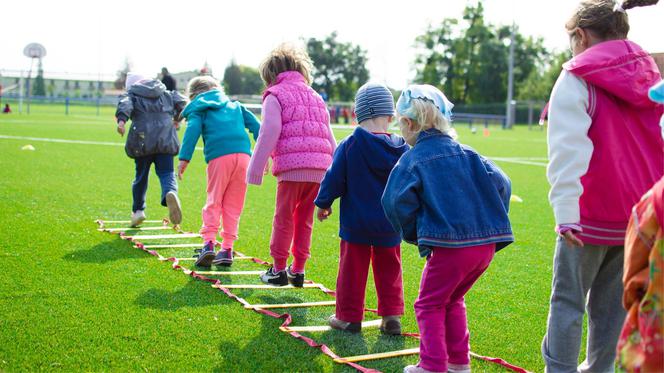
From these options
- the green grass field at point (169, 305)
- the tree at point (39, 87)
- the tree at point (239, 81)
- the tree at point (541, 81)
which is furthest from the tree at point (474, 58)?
the green grass field at point (169, 305)

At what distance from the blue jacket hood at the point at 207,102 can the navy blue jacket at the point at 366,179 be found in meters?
2.16

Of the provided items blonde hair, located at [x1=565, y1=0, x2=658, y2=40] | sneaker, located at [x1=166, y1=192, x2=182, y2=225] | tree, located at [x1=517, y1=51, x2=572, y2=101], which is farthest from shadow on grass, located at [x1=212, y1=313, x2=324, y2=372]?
tree, located at [x1=517, y1=51, x2=572, y2=101]

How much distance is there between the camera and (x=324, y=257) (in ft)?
22.1

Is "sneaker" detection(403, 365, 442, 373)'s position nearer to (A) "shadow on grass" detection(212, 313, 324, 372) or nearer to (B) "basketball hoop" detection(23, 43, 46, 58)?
(A) "shadow on grass" detection(212, 313, 324, 372)

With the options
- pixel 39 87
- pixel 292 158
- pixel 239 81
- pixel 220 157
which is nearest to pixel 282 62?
pixel 292 158

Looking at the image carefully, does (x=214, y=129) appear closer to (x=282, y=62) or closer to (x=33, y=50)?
(x=282, y=62)

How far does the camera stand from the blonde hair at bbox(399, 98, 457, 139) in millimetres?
3741

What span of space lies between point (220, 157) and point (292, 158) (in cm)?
108

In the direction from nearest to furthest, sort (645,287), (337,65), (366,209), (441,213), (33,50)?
1. (645,287)
2. (441,213)
3. (366,209)
4. (33,50)
5. (337,65)

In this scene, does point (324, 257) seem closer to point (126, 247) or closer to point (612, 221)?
point (126, 247)

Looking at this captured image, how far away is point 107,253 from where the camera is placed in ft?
21.0

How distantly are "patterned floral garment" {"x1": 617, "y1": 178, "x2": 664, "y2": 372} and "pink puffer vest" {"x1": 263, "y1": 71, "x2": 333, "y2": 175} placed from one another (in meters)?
3.30

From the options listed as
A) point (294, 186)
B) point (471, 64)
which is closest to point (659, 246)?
point (294, 186)

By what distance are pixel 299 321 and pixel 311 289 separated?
34.7 inches
